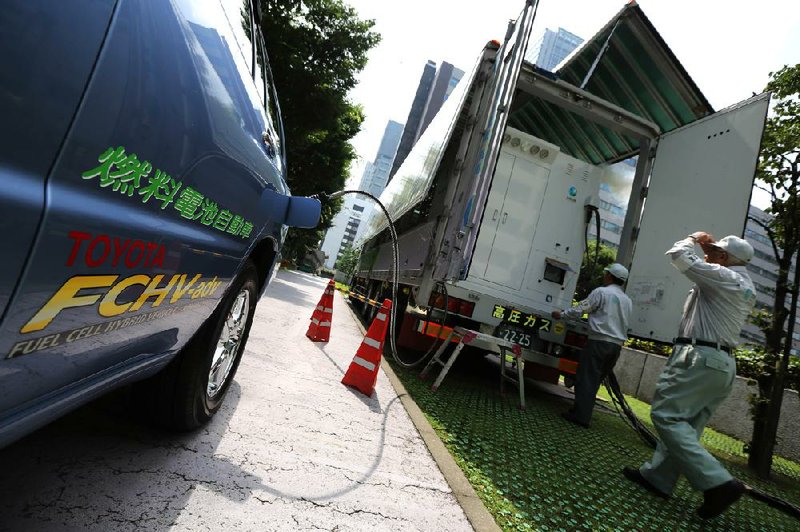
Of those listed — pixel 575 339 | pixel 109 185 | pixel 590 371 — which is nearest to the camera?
pixel 109 185

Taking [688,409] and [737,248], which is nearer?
[688,409]

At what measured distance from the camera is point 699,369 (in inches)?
133

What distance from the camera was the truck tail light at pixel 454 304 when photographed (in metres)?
5.37

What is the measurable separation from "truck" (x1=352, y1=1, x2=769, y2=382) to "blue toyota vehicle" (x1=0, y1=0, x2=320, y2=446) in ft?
10.8

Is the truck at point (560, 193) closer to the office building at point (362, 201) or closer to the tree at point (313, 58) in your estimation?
the tree at point (313, 58)

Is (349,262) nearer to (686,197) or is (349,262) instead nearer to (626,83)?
(626,83)

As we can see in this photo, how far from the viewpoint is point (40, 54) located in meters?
0.76

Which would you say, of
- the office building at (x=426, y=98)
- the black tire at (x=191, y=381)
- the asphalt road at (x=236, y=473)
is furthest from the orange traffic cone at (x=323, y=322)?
the office building at (x=426, y=98)

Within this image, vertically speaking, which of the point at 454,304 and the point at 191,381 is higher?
the point at 454,304

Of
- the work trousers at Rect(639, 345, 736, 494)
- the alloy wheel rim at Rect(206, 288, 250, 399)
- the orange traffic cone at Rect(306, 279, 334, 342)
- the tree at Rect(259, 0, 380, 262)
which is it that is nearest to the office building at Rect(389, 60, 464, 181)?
the tree at Rect(259, 0, 380, 262)

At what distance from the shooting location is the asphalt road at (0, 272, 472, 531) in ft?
5.47

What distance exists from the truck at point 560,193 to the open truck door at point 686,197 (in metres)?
0.01

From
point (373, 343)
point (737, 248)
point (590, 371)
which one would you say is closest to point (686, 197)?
point (737, 248)

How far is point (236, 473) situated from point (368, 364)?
2.15 m
